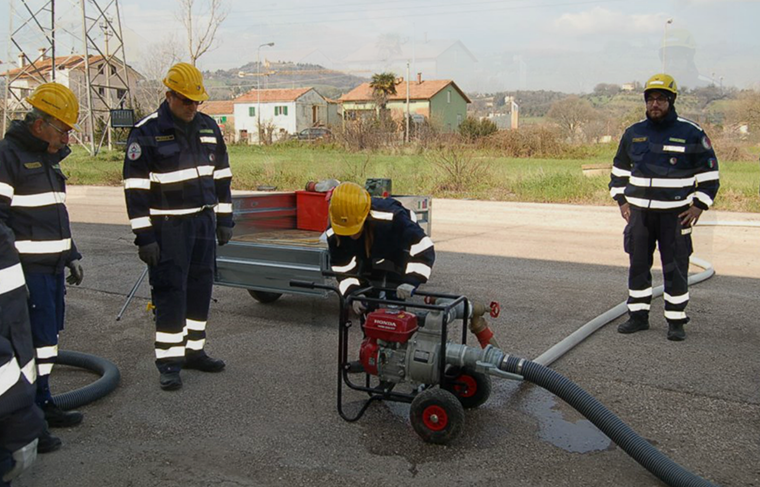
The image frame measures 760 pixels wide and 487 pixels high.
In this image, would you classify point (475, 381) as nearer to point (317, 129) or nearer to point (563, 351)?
point (563, 351)

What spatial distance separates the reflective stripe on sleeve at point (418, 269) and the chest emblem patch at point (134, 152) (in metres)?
1.91

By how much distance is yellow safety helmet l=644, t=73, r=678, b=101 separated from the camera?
18.1 feet

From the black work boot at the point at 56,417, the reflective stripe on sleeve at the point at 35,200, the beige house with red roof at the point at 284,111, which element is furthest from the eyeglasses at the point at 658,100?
A: the beige house with red roof at the point at 284,111

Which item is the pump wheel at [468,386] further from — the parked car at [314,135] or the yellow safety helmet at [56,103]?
the parked car at [314,135]

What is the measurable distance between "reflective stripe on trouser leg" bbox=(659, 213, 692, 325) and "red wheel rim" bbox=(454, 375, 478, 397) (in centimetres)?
243

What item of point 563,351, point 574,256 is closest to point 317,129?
point 574,256

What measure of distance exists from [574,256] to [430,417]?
20.8 feet

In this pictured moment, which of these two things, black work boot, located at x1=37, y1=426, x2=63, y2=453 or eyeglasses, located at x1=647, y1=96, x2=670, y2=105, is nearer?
black work boot, located at x1=37, y1=426, x2=63, y2=453

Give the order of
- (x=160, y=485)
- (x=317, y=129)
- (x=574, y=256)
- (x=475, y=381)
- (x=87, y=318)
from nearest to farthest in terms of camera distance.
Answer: (x=160, y=485)
(x=475, y=381)
(x=87, y=318)
(x=574, y=256)
(x=317, y=129)

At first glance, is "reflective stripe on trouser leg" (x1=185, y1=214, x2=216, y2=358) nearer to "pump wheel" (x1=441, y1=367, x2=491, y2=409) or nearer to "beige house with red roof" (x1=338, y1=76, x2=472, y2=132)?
"pump wheel" (x1=441, y1=367, x2=491, y2=409)

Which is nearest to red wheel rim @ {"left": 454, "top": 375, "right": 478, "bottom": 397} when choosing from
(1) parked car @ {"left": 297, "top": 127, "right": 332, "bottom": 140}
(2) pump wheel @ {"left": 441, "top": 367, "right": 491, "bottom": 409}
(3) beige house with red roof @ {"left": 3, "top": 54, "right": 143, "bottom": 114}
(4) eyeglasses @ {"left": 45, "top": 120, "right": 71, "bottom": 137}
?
(2) pump wheel @ {"left": 441, "top": 367, "right": 491, "bottom": 409}

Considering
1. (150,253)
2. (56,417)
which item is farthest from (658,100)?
(56,417)

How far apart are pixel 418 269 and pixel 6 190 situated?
231 cm

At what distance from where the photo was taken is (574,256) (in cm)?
948
